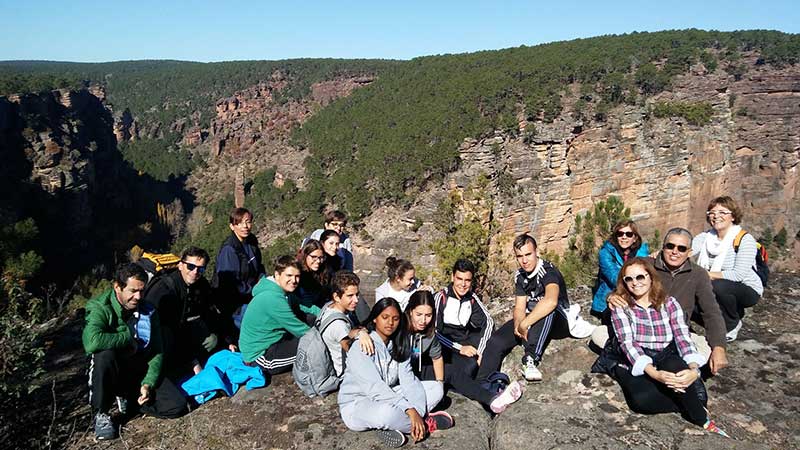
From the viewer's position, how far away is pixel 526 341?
197 inches

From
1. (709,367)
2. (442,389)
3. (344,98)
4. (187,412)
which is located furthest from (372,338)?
(344,98)

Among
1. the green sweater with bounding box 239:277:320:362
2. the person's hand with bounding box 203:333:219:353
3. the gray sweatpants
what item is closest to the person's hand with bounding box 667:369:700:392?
the gray sweatpants

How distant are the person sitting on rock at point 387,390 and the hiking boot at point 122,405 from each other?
1.90 metres

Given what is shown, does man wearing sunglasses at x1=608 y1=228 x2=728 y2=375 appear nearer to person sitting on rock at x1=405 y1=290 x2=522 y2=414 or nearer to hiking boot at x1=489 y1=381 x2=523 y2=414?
hiking boot at x1=489 y1=381 x2=523 y2=414

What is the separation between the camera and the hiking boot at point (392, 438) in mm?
3785

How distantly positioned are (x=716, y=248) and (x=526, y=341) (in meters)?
2.35

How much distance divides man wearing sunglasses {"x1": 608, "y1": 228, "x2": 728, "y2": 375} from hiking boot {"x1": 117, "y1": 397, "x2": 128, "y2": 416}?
169 inches

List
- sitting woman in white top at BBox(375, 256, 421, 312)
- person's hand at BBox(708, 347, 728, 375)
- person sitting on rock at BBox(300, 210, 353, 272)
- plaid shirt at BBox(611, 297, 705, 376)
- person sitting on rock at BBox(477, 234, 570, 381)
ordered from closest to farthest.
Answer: plaid shirt at BBox(611, 297, 705, 376) → person's hand at BBox(708, 347, 728, 375) → person sitting on rock at BBox(477, 234, 570, 381) → sitting woman in white top at BBox(375, 256, 421, 312) → person sitting on rock at BBox(300, 210, 353, 272)

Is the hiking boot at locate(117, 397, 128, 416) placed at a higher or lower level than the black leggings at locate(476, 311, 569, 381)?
lower

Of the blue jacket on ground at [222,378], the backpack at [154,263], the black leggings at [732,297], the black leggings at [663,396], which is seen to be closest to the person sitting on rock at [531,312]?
the black leggings at [663,396]

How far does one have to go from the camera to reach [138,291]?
4.26 m

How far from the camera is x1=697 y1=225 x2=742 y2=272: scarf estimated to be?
17.4ft

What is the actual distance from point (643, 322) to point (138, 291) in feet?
13.9

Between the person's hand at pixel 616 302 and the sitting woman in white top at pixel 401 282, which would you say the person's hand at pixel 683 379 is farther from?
the sitting woman in white top at pixel 401 282
